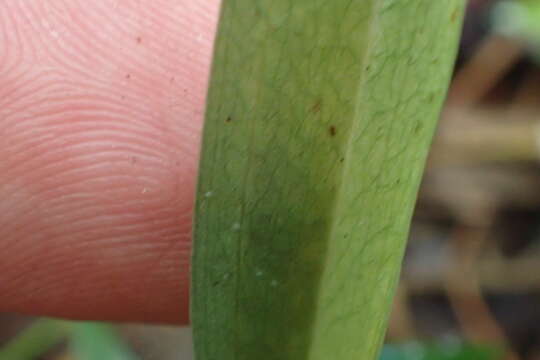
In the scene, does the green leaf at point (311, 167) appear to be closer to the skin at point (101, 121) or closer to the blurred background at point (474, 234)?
the skin at point (101, 121)

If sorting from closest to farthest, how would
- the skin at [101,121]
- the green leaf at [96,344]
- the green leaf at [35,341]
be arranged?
the skin at [101,121]
the green leaf at [96,344]
the green leaf at [35,341]

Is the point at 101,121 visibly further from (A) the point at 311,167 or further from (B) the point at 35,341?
(B) the point at 35,341

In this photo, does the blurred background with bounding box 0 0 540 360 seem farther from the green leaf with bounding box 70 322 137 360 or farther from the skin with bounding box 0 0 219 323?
the skin with bounding box 0 0 219 323

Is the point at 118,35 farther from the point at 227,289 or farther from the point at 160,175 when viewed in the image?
the point at 227,289

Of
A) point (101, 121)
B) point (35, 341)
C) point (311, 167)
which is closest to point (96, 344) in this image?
point (35, 341)

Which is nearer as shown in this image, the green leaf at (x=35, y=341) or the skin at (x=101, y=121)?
the skin at (x=101, y=121)

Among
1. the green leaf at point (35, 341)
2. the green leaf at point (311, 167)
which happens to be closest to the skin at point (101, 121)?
the green leaf at point (311, 167)
